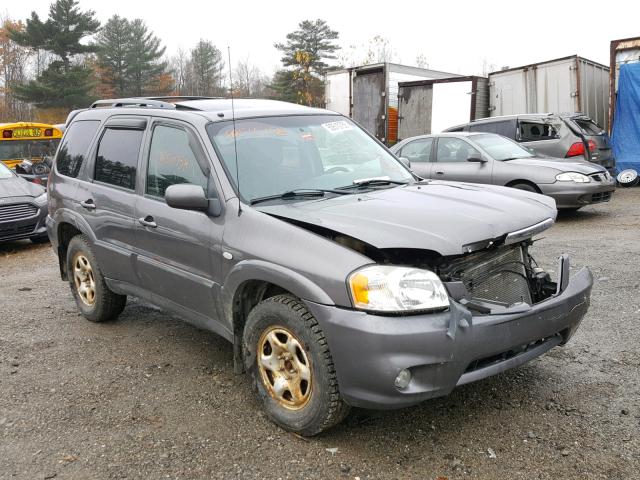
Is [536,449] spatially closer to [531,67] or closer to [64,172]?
[64,172]

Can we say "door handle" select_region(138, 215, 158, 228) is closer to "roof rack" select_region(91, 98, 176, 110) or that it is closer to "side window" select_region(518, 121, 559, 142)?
"roof rack" select_region(91, 98, 176, 110)

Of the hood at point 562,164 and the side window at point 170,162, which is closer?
the side window at point 170,162

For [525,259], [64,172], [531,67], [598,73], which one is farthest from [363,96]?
[525,259]

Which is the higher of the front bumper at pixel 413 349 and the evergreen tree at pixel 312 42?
the evergreen tree at pixel 312 42

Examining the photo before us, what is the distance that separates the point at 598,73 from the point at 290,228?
49.8 feet

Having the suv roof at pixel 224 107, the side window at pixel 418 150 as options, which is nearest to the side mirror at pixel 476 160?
the side window at pixel 418 150

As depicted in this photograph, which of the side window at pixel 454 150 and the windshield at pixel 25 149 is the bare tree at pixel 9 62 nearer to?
the windshield at pixel 25 149

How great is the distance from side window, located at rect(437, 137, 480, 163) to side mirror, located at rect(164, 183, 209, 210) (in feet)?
23.9

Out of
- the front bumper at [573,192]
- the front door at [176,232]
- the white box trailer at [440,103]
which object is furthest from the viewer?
the white box trailer at [440,103]

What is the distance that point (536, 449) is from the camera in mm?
3072

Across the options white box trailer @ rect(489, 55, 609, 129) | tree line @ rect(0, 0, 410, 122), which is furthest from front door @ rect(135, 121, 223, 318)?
tree line @ rect(0, 0, 410, 122)

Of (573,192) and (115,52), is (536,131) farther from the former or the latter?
(115,52)

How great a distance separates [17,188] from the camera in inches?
388

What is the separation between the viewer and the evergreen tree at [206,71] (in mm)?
5648
